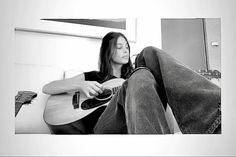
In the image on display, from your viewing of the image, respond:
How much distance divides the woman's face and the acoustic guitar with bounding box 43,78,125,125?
92 millimetres

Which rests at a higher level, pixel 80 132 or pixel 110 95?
pixel 110 95

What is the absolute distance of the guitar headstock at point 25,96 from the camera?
4.92 feet

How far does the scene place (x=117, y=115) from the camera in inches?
55.4

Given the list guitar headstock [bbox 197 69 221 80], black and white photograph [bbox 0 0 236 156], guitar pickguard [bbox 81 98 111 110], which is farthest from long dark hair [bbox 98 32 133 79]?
guitar headstock [bbox 197 69 221 80]

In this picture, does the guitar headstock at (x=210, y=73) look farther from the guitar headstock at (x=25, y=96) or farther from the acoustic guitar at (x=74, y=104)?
the guitar headstock at (x=25, y=96)

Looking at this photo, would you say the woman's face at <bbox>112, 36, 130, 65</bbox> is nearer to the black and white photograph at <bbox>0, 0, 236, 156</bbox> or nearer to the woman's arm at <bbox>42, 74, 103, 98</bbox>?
the black and white photograph at <bbox>0, 0, 236, 156</bbox>

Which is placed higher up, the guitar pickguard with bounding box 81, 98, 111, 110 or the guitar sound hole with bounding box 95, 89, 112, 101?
the guitar sound hole with bounding box 95, 89, 112, 101

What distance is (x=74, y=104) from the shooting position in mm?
1464

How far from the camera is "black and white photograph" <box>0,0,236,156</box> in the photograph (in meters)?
1.44

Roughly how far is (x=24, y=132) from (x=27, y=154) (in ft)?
0.34

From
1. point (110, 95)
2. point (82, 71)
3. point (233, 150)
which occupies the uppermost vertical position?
point (82, 71)
